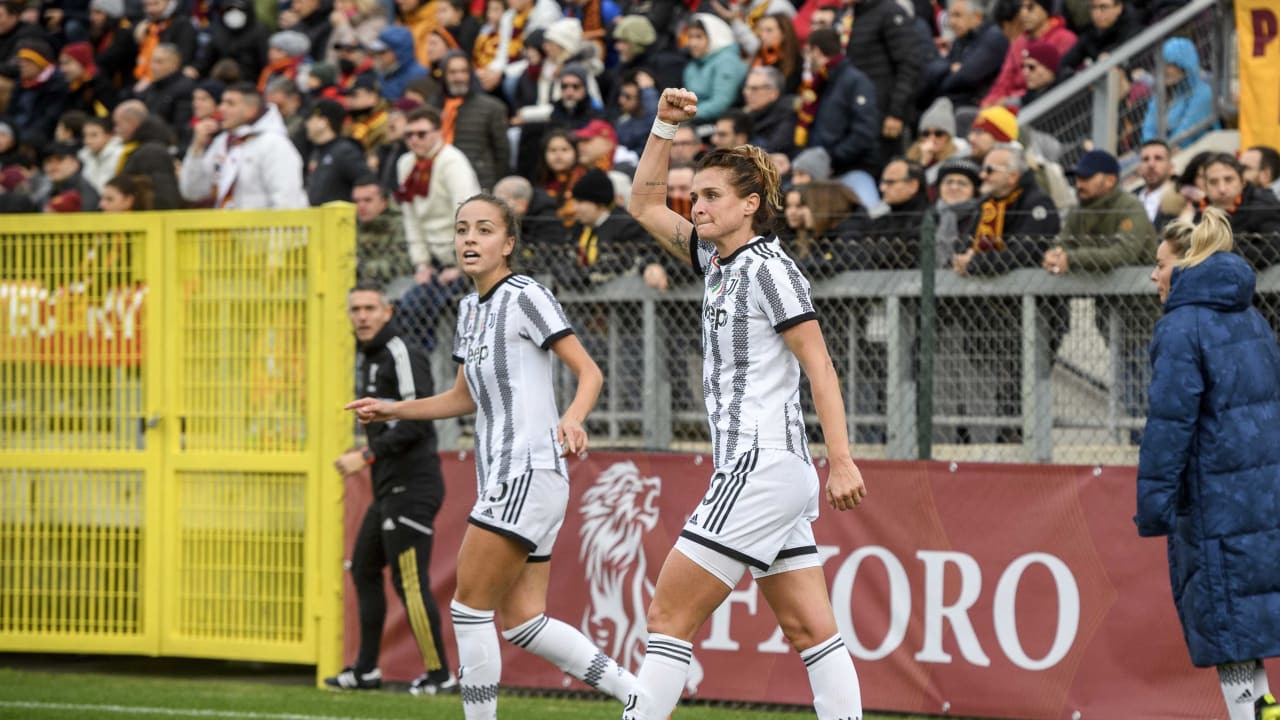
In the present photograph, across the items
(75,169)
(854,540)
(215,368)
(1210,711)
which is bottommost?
(1210,711)

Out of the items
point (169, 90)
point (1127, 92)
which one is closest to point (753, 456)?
point (1127, 92)

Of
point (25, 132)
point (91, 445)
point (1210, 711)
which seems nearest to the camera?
point (1210, 711)

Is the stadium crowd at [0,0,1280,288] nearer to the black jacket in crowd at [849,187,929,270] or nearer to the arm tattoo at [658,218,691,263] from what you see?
the black jacket in crowd at [849,187,929,270]

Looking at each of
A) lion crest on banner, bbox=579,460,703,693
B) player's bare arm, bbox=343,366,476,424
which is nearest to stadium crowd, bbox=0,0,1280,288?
lion crest on banner, bbox=579,460,703,693

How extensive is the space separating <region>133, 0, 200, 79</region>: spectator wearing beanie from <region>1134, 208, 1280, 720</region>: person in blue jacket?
45.0 ft

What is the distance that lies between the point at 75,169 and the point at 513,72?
3991 mm

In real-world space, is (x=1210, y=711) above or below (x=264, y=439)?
below

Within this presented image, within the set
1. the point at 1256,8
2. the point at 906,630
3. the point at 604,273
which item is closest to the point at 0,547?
the point at 604,273

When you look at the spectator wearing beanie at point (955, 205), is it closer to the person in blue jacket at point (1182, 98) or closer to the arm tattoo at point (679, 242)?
the person in blue jacket at point (1182, 98)

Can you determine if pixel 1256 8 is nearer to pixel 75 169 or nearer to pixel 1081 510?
pixel 1081 510

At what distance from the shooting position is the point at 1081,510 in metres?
8.41

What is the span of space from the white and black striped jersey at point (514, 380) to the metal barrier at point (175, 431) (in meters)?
3.02

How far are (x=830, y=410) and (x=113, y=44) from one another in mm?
15508

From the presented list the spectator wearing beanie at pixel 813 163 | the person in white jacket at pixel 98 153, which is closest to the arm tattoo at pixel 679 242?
the spectator wearing beanie at pixel 813 163
